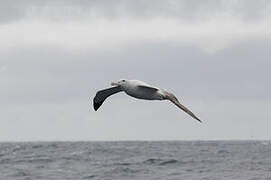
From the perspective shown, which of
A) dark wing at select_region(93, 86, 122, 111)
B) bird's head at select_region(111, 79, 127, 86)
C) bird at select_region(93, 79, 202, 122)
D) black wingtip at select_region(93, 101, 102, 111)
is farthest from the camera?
black wingtip at select_region(93, 101, 102, 111)

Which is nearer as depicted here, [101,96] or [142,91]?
[142,91]

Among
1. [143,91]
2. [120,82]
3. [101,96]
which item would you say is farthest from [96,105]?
[143,91]

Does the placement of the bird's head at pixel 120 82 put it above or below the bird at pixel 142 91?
above

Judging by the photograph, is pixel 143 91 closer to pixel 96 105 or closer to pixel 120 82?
pixel 120 82

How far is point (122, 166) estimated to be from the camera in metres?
54.4

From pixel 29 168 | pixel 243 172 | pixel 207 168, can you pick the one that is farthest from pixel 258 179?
pixel 29 168

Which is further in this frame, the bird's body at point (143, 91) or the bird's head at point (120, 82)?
the bird's head at point (120, 82)

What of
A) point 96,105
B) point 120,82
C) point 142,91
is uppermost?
point 120,82

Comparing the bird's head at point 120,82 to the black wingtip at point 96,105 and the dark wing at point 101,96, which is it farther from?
the black wingtip at point 96,105

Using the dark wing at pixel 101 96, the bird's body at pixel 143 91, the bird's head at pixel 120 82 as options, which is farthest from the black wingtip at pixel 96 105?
the bird's body at pixel 143 91

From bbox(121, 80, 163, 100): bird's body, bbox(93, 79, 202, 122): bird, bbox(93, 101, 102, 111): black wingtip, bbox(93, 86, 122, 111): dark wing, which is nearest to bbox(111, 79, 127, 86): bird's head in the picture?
bbox(93, 79, 202, 122): bird

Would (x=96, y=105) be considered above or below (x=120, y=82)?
below

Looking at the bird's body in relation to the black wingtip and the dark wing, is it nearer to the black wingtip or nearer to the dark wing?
the dark wing

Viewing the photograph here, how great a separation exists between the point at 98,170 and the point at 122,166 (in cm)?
318
